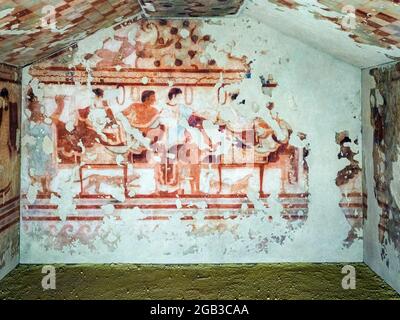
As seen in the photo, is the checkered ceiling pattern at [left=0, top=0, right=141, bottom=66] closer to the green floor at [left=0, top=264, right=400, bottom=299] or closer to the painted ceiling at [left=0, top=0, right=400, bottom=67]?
the painted ceiling at [left=0, top=0, right=400, bottom=67]

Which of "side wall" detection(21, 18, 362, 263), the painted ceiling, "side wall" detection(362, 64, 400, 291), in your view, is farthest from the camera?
"side wall" detection(21, 18, 362, 263)

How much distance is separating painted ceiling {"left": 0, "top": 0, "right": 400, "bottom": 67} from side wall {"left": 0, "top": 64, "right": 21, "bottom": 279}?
209 mm

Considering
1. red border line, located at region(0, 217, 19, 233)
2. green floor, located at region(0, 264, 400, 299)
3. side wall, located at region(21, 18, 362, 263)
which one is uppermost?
side wall, located at region(21, 18, 362, 263)

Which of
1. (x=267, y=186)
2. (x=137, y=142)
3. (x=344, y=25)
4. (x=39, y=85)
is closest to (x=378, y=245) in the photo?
(x=267, y=186)

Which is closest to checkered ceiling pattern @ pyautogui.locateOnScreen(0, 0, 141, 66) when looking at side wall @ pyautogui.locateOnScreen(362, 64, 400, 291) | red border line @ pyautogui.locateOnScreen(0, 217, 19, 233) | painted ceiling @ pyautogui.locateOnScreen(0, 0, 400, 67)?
painted ceiling @ pyautogui.locateOnScreen(0, 0, 400, 67)

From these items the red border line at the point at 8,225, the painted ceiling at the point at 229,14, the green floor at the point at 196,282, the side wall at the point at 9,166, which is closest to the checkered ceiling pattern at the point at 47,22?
the painted ceiling at the point at 229,14

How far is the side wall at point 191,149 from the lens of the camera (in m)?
4.05

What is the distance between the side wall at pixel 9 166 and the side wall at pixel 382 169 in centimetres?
298

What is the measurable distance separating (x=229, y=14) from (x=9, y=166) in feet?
7.38

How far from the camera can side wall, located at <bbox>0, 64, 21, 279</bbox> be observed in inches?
145

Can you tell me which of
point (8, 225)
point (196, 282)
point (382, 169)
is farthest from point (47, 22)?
point (382, 169)

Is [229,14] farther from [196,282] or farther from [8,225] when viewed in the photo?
[8,225]

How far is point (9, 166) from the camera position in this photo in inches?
150

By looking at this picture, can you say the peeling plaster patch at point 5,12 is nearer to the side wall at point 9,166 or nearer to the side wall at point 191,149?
the side wall at point 9,166
